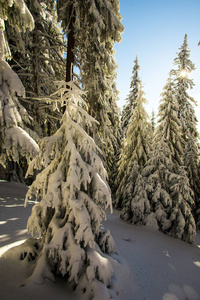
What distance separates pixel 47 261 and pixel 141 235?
685 centimetres

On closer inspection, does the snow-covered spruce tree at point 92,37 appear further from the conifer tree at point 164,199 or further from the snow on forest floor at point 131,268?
the conifer tree at point 164,199

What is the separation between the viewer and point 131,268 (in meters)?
5.42

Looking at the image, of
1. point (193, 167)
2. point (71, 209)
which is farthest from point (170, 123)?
point (71, 209)

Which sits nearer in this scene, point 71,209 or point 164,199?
point 71,209

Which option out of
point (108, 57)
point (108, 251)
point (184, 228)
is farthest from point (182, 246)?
point (108, 57)

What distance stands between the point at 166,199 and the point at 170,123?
5.98m

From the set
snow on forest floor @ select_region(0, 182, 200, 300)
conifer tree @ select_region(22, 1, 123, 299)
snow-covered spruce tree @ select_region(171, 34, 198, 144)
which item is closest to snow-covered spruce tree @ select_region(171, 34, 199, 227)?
snow-covered spruce tree @ select_region(171, 34, 198, 144)

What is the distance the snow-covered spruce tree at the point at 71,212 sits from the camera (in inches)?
138

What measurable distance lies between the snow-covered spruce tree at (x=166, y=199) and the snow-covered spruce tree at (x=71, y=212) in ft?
25.3

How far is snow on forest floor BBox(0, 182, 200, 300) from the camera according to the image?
3420 millimetres

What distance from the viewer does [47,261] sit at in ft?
11.8

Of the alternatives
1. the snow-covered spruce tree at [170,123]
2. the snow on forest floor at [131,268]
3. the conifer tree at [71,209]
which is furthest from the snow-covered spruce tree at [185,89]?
the conifer tree at [71,209]

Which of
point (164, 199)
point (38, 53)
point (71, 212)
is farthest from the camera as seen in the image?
point (164, 199)

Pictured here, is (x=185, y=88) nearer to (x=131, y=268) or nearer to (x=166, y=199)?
(x=166, y=199)
